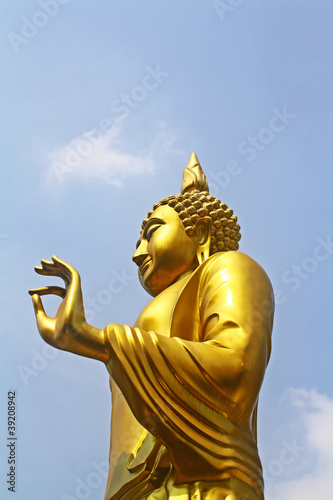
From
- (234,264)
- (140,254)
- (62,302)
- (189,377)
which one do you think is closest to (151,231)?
(140,254)

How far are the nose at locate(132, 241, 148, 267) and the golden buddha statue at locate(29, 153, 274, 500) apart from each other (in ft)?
2.63

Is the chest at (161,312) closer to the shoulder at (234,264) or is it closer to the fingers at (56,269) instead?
the shoulder at (234,264)

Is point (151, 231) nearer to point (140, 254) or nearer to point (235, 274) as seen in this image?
point (140, 254)

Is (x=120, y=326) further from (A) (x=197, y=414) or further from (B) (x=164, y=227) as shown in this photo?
(B) (x=164, y=227)

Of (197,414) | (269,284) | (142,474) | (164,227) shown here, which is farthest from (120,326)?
(164,227)

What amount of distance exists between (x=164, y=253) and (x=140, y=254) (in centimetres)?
26

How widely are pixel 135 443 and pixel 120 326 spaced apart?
3.33 feet

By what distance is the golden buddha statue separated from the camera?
4.42 m

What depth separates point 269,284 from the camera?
17.8ft

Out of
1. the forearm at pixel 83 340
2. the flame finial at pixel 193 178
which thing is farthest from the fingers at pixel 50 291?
the flame finial at pixel 193 178

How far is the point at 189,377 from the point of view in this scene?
450 cm

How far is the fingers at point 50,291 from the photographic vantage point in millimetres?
4879

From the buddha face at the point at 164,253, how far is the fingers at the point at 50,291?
1275mm

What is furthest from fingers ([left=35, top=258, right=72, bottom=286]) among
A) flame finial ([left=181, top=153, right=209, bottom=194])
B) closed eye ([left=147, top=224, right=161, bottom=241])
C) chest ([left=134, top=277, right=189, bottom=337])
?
flame finial ([left=181, top=153, right=209, bottom=194])
